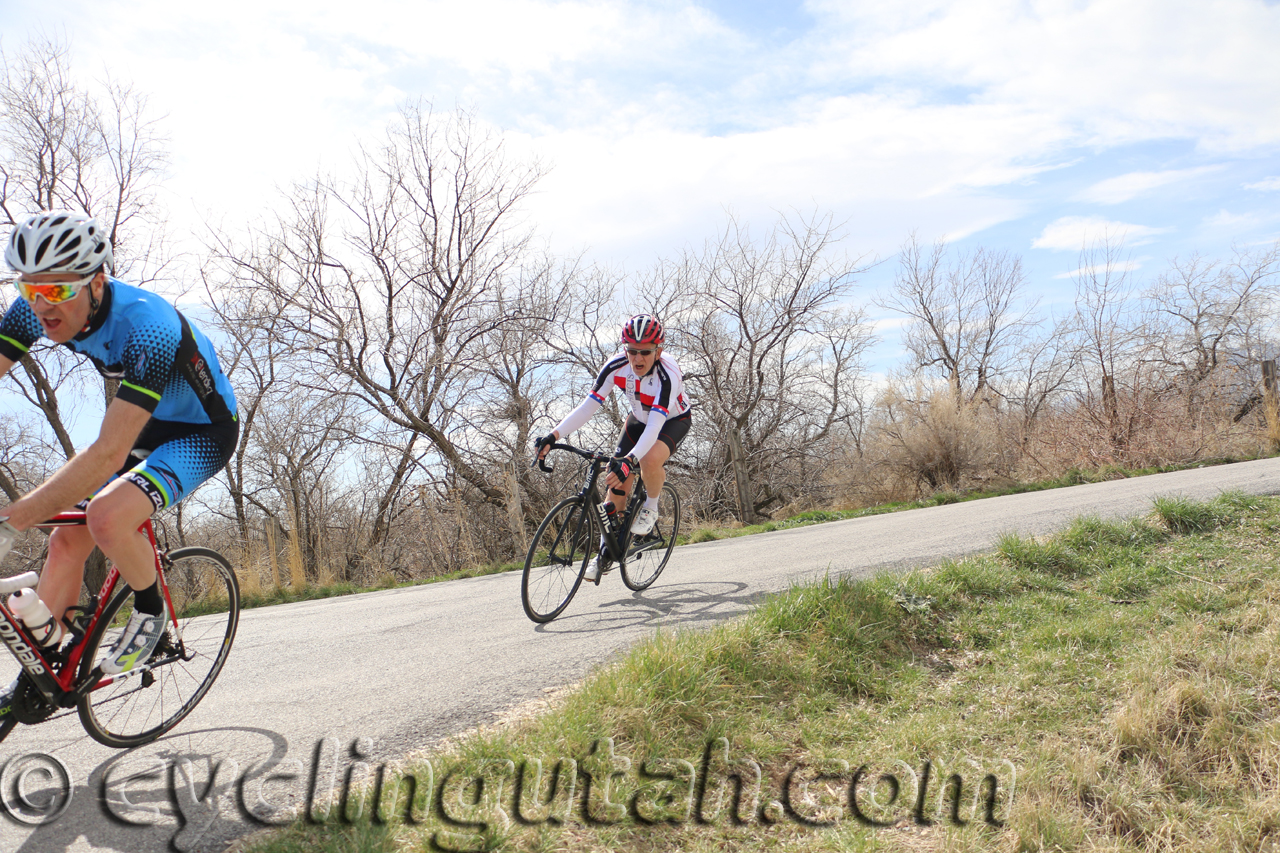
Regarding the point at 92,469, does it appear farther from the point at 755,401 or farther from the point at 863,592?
the point at 755,401

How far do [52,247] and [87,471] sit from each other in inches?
35.4

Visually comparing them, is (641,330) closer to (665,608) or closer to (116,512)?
(665,608)

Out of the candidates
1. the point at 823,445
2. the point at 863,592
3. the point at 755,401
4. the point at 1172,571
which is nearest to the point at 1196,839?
the point at 863,592

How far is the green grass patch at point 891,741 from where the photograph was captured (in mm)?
2648

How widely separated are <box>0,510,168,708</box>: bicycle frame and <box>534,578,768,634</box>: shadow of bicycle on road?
8.71ft

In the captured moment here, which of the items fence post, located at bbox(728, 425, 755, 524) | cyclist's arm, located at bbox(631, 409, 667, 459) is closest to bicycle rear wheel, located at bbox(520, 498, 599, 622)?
cyclist's arm, located at bbox(631, 409, 667, 459)

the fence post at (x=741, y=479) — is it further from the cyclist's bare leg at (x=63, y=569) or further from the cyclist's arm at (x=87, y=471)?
the cyclist's arm at (x=87, y=471)

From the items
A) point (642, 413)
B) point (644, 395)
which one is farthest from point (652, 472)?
point (644, 395)

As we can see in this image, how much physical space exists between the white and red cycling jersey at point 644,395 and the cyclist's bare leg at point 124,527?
312cm

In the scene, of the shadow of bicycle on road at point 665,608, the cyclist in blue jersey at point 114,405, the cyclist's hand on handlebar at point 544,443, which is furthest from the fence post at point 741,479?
the cyclist in blue jersey at point 114,405

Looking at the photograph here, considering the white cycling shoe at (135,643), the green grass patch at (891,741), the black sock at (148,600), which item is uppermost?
the black sock at (148,600)

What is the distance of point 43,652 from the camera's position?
9.39 feet

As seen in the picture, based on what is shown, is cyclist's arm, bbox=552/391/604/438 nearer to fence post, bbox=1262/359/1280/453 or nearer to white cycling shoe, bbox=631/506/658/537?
white cycling shoe, bbox=631/506/658/537

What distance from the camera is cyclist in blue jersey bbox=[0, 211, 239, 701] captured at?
275 centimetres
